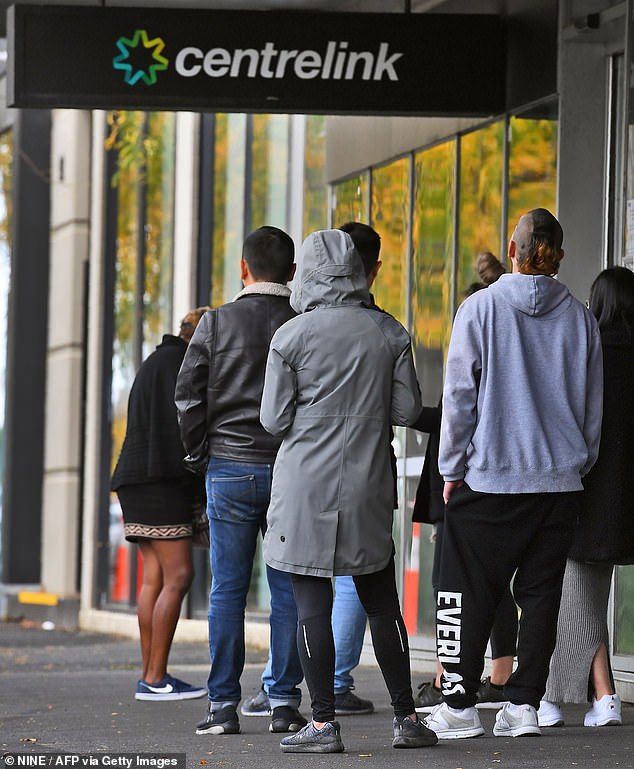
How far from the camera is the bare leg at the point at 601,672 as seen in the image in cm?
727

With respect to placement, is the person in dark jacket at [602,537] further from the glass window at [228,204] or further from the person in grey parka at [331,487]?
the glass window at [228,204]

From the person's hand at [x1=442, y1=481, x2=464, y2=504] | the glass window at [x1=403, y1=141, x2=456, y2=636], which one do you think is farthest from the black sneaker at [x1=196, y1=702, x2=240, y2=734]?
the glass window at [x1=403, y1=141, x2=456, y2=636]

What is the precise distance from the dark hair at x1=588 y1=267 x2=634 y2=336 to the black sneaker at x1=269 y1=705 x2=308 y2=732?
6.72ft

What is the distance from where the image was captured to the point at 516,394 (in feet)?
21.5

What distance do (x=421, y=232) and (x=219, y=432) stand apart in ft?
14.8

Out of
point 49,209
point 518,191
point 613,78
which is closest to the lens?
point 613,78

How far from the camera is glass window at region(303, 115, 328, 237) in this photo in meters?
13.2

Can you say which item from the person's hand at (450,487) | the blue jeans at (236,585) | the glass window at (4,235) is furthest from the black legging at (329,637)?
the glass window at (4,235)

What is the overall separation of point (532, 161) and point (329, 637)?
4.26m

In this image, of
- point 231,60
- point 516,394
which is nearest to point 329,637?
point 516,394

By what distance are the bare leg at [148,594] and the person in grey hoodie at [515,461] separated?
2544mm

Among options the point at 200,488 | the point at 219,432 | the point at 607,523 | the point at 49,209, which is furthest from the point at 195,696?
the point at 49,209

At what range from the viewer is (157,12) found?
30.0ft

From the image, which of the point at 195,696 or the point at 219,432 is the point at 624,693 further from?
the point at 219,432
